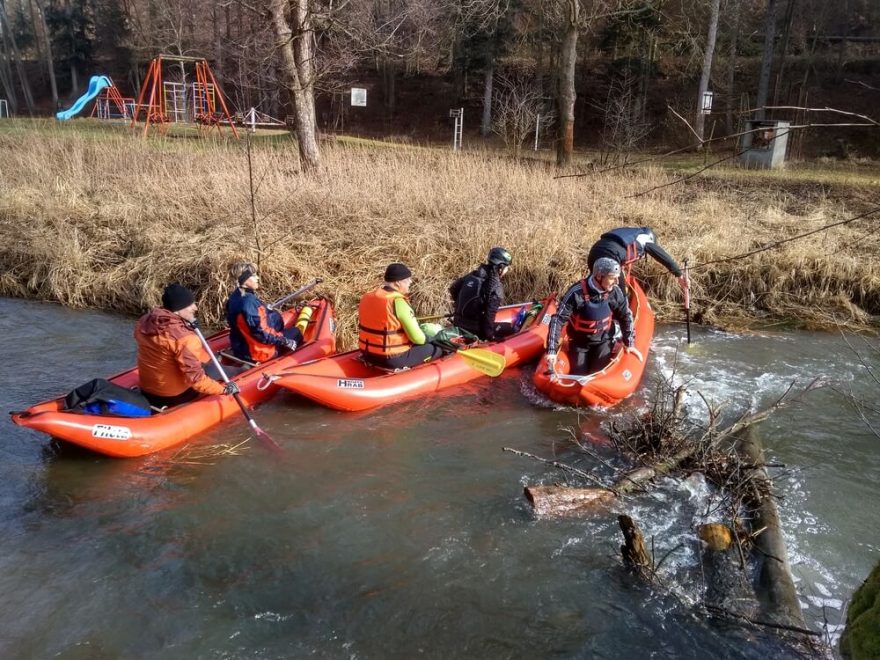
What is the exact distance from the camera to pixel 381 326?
226 inches

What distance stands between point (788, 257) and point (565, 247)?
8.96 ft

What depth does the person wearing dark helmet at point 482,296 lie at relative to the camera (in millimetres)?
6348

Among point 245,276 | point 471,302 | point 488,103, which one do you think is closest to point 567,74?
point 471,302

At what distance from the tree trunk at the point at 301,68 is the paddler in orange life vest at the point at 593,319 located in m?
6.45

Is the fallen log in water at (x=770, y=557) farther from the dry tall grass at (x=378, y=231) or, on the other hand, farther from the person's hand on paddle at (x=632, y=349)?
the dry tall grass at (x=378, y=231)

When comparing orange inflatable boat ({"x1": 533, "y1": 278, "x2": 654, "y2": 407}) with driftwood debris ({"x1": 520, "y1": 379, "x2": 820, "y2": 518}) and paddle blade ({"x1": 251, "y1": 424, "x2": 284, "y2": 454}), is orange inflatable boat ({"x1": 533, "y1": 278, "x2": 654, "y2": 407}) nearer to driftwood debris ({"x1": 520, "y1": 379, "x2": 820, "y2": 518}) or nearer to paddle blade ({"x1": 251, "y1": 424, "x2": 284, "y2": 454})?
driftwood debris ({"x1": 520, "y1": 379, "x2": 820, "y2": 518})

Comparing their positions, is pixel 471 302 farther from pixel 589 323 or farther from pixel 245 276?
pixel 245 276

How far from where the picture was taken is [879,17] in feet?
77.5

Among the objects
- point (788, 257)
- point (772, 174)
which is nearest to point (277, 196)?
point (788, 257)

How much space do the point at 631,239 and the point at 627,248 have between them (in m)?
0.12

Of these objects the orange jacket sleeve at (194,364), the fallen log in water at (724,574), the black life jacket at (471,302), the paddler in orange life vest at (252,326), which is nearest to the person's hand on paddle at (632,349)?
the black life jacket at (471,302)

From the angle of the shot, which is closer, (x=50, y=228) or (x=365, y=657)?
(x=365, y=657)

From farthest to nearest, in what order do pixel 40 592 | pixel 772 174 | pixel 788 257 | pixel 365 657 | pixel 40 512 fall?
pixel 772 174 → pixel 788 257 → pixel 40 512 → pixel 40 592 → pixel 365 657

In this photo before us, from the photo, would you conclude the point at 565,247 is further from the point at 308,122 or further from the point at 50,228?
the point at 50,228
